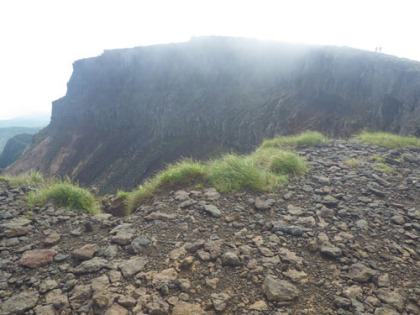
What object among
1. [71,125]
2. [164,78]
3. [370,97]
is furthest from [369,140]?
[71,125]

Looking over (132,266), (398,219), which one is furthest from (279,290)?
(398,219)

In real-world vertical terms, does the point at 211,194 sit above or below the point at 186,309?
below

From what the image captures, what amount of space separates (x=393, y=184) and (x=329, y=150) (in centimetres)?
256

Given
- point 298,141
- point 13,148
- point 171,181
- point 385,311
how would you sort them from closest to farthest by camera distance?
point 385,311 < point 171,181 < point 298,141 < point 13,148

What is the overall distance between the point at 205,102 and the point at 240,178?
46.9 m

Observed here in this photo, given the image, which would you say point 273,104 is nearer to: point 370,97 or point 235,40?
point 370,97

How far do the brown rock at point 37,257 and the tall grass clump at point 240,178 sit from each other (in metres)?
2.78

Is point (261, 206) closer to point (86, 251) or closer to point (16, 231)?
point (86, 251)

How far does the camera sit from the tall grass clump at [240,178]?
4.38m

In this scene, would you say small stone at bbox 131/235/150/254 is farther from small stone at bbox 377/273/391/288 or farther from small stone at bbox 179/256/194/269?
small stone at bbox 377/273/391/288

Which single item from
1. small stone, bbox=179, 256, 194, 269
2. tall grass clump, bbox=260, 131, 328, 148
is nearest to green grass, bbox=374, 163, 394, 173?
tall grass clump, bbox=260, 131, 328, 148

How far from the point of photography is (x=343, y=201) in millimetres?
3914

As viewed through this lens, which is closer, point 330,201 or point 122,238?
point 122,238

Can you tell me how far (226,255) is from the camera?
260cm
